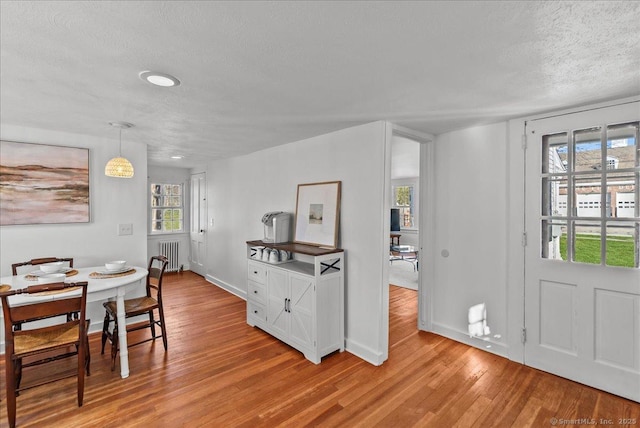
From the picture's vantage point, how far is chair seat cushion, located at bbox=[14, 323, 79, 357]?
2.04 metres

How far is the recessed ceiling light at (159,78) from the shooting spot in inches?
74.0

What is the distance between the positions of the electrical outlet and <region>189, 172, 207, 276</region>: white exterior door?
2.16 meters

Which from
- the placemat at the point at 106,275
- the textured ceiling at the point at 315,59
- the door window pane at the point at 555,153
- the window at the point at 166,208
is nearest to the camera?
the textured ceiling at the point at 315,59

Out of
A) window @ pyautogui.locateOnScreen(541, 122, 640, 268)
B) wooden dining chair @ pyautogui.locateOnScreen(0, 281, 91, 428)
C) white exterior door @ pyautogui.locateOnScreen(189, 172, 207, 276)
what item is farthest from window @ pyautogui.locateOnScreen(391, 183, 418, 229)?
wooden dining chair @ pyautogui.locateOnScreen(0, 281, 91, 428)

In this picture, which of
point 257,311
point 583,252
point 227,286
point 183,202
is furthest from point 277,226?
point 183,202

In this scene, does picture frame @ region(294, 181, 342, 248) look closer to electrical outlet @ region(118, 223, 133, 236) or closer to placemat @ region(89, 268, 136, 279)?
placemat @ region(89, 268, 136, 279)

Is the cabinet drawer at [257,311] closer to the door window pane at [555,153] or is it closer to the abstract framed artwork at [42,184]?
the abstract framed artwork at [42,184]

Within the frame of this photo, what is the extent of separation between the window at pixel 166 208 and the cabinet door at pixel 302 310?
4570 millimetres

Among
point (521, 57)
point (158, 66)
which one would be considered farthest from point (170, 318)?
point (521, 57)

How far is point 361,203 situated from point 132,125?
2480 mm

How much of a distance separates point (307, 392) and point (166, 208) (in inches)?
215

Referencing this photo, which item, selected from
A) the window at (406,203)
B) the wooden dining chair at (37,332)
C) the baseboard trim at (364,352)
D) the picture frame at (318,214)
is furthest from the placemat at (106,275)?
the window at (406,203)

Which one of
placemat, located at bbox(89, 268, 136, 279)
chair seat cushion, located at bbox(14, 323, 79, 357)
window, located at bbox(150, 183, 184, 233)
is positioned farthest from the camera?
window, located at bbox(150, 183, 184, 233)

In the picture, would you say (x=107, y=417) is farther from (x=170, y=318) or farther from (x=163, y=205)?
(x=163, y=205)
